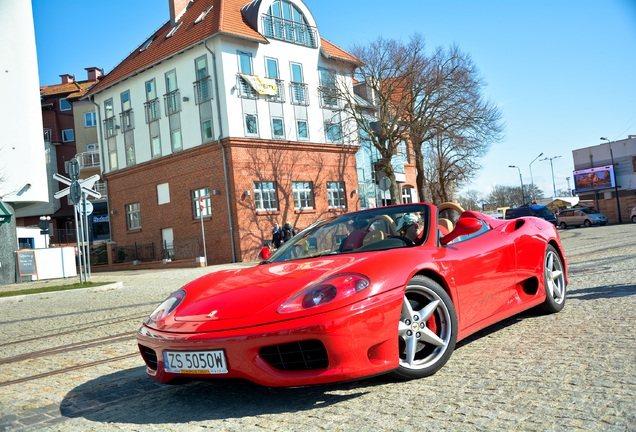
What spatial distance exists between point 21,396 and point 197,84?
28814mm

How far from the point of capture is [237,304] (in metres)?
3.54

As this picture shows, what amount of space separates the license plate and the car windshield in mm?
1386

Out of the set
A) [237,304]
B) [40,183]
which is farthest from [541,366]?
[40,183]

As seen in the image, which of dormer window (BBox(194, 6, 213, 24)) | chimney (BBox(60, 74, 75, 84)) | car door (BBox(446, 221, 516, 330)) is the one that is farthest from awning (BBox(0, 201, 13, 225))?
chimney (BBox(60, 74, 75, 84))

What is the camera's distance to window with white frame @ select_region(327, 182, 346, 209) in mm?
35406

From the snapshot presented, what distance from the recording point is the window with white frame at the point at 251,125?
3122 centimetres

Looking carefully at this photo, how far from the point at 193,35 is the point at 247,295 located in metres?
30.9

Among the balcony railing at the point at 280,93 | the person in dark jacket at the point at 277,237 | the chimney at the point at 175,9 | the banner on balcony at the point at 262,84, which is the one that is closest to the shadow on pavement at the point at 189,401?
the person in dark jacket at the point at 277,237

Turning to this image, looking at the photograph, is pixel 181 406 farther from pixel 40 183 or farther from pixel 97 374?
pixel 40 183

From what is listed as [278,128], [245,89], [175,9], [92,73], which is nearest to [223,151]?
[245,89]

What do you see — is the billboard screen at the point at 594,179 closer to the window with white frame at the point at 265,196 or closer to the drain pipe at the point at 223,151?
the window with white frame at the point at 265,196

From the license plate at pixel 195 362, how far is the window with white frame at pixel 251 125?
92.5 feet

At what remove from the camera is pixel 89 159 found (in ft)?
165

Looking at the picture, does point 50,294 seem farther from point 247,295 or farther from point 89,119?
point 89,119
